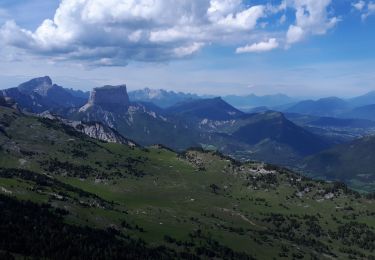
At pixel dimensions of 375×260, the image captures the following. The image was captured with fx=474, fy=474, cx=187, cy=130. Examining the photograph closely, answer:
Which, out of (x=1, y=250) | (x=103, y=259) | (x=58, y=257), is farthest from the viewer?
(x=103, y=259)

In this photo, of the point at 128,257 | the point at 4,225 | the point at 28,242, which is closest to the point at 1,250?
the point at 28,242

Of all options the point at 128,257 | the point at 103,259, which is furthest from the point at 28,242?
the point at 128,257

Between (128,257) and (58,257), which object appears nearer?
(58,257)

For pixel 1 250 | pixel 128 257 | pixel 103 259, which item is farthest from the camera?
pixel 128 257

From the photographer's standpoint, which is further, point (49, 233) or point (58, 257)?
point (49, 233)

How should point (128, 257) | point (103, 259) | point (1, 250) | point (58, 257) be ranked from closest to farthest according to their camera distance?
point (1, 250) → point (58, 257) → point (103, 259) → point (128, 257)

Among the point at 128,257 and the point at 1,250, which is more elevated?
the point at 1,250

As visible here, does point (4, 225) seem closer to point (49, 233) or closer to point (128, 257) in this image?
point (49, 233)

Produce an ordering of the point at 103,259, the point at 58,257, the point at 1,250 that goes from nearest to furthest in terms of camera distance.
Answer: the point at 1,250
the point at 58,257
the point at 103,259

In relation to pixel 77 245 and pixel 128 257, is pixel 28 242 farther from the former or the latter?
pixel 128 257
